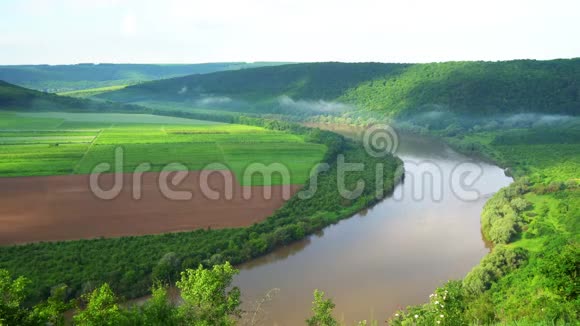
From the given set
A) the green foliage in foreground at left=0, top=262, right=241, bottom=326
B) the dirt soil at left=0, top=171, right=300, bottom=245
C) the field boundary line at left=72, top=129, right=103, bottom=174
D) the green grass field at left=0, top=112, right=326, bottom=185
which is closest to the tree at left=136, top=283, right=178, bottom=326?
the green foliage in foreground at left=0, top=262, right=241, bottom=326

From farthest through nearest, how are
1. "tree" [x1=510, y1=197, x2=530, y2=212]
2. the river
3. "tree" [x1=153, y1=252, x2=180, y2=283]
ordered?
"tree" [x1=510, y1=197, x2=530, y2=212]
"tree" [x1=153, y1=252, x2=180, y2=283]
the river

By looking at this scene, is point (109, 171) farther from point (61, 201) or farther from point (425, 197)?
point (425, 197)

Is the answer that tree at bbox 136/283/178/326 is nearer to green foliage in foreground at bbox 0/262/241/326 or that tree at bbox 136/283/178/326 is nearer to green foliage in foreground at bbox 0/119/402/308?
green foliage in foreground at bbox 0/262/241/326

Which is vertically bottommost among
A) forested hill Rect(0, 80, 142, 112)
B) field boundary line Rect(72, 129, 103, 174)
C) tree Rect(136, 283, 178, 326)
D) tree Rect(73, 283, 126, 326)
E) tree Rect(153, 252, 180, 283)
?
tree Rect(153, 252, 180, 283)

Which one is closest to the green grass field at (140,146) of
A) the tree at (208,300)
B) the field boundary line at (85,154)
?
the field boundary line at (85,154)

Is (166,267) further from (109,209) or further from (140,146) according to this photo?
(140,146)

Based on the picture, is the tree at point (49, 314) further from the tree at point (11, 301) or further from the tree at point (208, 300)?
the tree at point (208, 300)

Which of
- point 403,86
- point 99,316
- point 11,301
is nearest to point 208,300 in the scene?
point 99,316
